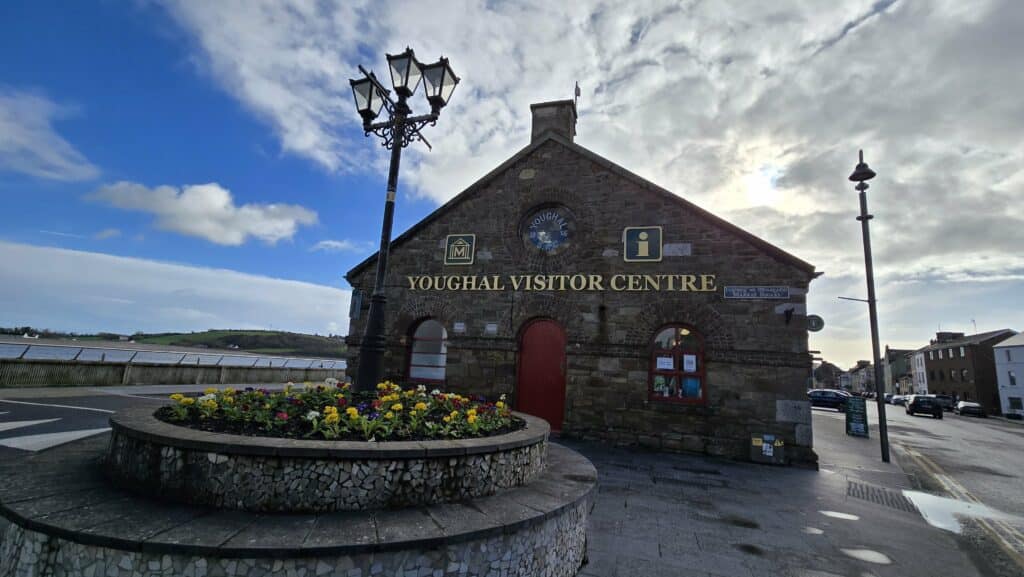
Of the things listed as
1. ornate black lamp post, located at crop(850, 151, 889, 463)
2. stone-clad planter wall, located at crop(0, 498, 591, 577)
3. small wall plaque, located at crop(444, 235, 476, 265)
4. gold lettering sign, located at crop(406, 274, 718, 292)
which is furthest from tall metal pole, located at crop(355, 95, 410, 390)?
ornate black lamp post, located at crop(850, 151, 889, 463)

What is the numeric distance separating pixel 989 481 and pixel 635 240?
9364 millimetres

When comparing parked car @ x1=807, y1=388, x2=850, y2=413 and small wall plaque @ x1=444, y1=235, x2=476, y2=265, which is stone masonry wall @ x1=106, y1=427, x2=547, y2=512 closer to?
small wall plaque @ x1=444, y1=235, x2=476, y2=265

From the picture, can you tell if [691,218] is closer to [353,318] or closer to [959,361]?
[353,318]

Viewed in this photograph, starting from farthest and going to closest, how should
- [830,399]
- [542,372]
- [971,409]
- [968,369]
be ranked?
[968,369], [971,409], [830,399], [542,372]

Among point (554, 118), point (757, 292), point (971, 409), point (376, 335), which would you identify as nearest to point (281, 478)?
point (376, 335)

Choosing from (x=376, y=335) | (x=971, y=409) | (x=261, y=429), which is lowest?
(x=971, y=409)

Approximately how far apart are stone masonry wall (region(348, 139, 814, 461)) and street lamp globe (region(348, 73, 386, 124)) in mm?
6379

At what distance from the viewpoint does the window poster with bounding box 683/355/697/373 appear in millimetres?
10250

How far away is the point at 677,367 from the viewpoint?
33.9 feet

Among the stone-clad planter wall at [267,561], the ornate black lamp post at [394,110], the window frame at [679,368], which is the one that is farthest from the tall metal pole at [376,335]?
the window frame at [679,368]

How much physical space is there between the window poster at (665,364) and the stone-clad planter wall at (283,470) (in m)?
7.73

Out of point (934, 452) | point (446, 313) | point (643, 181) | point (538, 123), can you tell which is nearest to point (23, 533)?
point (446, 313)

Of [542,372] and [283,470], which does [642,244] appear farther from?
[283,470]

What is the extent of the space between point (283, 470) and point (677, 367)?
9166 millimetres
